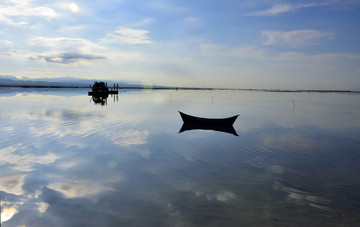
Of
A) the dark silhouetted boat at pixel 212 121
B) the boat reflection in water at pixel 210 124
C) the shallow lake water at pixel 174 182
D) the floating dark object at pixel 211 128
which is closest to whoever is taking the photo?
the shallow lake water at pixel 174 182

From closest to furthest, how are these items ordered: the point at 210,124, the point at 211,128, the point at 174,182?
the point at 174,182 → the point at 211,128 → the point at 210,124

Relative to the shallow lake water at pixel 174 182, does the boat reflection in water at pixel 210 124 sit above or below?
above

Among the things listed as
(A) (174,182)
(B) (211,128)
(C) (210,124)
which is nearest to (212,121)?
(C) (210,124)

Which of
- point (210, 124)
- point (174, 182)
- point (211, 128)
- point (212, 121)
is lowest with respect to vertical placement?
point (174, 182)

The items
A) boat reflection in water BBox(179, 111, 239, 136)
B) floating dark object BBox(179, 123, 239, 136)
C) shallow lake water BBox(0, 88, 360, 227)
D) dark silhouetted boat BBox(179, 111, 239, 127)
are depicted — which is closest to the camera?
shallow lake water BBox(0, 88, 360, 227)

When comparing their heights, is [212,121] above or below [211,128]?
above

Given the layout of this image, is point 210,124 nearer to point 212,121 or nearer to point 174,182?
point 212,121

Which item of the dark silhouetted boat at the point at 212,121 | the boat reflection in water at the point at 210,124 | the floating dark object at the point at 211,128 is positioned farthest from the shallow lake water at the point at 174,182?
the dark silhouetted boat at the point at 212,121

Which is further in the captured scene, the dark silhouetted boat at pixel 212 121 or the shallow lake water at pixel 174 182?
the dark silhouetted boat at pixel 212 121

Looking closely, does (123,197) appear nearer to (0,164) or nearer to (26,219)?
(26,219)

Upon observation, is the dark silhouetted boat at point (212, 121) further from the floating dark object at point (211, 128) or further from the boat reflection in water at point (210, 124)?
the floating dark object at point (211, 128)

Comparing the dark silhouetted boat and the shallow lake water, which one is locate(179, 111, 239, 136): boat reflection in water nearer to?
the dark silhouetted boat

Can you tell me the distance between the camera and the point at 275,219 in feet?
24.9

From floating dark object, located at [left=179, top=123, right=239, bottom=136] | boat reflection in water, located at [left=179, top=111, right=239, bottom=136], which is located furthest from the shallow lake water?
boat reflection in water, located at [left=179, top=111, right=239, bottom=136]
